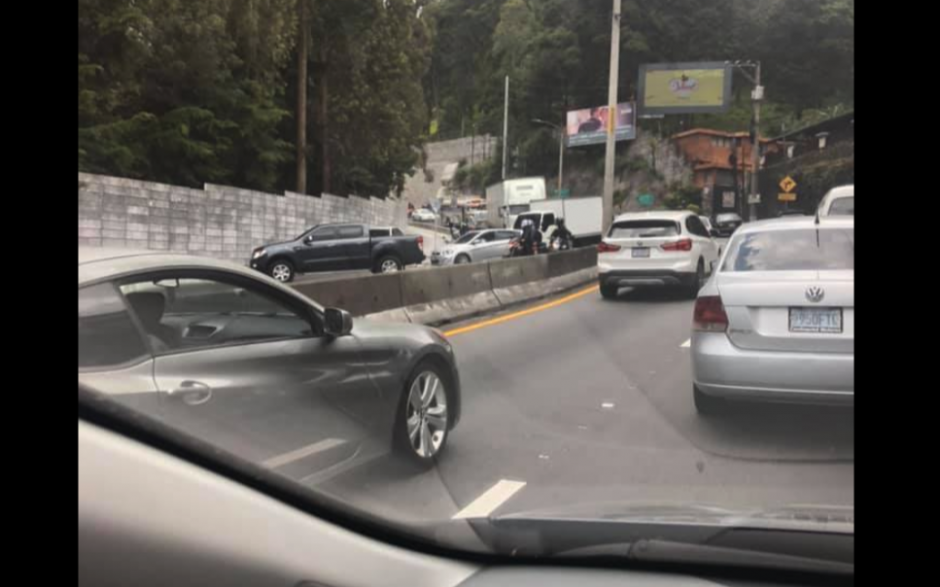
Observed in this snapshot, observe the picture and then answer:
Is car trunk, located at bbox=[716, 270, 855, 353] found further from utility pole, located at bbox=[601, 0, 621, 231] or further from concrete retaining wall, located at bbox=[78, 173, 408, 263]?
utility pole, located at bbox=[601, 0, 621, 231]

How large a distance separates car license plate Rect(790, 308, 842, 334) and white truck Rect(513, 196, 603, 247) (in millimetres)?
25046

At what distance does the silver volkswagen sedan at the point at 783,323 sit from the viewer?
5.26 metres

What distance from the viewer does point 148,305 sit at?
253 cm

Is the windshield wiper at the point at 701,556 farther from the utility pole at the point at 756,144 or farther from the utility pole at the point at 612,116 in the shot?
the utility pole at the point at 612,116

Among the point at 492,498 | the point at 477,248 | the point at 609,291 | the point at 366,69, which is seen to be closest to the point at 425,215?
the point at 477,248

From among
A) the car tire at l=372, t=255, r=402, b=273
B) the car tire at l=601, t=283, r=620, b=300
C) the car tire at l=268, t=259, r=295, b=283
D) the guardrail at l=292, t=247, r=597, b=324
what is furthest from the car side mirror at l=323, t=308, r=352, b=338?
the car tire at l=372, t=255, r=402, b=273

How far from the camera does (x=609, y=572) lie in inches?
95.3

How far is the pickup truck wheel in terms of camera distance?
1884cm

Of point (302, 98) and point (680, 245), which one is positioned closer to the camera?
point (302, 98)

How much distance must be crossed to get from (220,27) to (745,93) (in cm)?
799

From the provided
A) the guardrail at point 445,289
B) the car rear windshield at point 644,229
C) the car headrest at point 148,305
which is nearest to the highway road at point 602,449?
the car headrest at point 148,305

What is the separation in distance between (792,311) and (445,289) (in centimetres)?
720

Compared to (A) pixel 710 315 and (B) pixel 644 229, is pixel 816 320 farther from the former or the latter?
(B) pixel 644 229

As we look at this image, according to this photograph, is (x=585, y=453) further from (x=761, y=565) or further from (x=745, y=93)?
(x=745, y=93)
